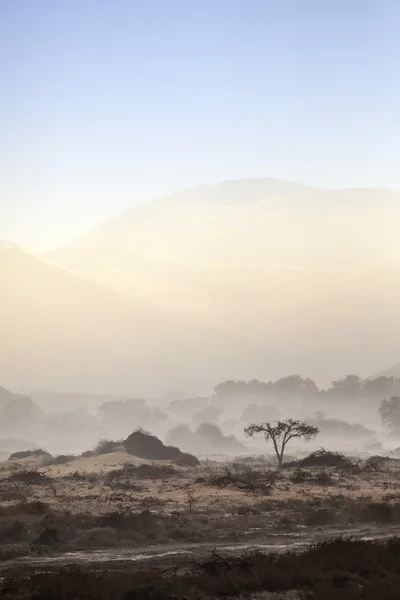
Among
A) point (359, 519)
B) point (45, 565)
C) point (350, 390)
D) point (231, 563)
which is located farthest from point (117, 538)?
point (350, 390)

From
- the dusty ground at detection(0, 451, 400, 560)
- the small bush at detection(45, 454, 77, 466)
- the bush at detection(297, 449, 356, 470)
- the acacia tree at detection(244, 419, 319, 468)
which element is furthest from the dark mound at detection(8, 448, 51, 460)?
the bush at detection(297, 449, 356, 470)

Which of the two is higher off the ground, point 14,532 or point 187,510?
point 187,510

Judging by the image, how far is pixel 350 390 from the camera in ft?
579

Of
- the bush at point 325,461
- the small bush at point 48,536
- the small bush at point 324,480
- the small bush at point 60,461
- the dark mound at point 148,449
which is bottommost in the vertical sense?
the small bush at point 48,536

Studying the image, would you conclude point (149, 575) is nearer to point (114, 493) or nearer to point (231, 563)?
point (231, 563)

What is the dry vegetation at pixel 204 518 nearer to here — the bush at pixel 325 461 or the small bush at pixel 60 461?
the bush at pixel 325 461

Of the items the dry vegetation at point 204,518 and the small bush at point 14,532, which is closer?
the dry vegetation at point 204,518

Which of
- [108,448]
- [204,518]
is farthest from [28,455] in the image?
[204,518]

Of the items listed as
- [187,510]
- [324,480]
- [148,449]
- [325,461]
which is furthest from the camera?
[148,449]

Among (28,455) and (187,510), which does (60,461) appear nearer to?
(28,455)

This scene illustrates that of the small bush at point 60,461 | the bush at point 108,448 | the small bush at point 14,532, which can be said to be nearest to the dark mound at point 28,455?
the bush at point 108,448

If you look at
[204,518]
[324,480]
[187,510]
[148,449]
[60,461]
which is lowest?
[204,518]

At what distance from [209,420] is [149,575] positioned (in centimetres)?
16731

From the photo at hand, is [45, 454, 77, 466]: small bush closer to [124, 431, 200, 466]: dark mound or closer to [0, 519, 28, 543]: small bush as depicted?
[124, 431, 200, 466]: dark mound
